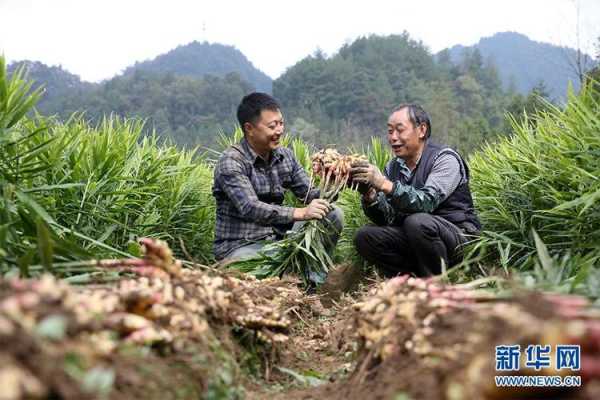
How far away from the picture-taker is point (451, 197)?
3.49m

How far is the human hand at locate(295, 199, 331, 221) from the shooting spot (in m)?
3.37

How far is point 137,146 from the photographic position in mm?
4371

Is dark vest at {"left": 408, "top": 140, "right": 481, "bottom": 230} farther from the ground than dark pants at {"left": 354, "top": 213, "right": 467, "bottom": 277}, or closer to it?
farther from the ground

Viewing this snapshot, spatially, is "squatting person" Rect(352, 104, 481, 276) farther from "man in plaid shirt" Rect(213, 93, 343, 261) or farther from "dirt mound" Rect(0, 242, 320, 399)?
"dirt mound" Rect(0, 242, 320, 399)

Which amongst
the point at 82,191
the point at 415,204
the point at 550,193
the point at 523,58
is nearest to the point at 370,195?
the point at 415,204

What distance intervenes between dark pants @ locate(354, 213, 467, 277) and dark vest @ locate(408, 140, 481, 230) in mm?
90

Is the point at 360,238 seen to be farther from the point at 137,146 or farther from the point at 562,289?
the point at 562,289

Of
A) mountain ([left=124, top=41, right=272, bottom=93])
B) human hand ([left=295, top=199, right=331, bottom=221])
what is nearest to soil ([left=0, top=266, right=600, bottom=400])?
human hand ([left=295, top=199, right=331, bottom=221])

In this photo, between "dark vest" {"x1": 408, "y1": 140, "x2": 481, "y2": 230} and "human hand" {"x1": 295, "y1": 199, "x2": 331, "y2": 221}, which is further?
"dark vest" {"x1": 408, "y1": 140, "x2": 481, "y2": 230}

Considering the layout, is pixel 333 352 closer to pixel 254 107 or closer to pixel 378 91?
pixel 254 107

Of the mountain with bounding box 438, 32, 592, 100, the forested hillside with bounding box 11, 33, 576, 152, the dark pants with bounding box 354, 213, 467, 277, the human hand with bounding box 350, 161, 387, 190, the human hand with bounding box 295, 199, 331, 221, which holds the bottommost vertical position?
the dark pants with bounding box 354, 213, 467, 277

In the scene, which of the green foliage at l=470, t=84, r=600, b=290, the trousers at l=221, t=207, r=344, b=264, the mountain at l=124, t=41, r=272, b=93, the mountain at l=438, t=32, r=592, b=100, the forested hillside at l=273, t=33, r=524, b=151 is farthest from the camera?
the mountain at l=438, t=32, r=592, b=100

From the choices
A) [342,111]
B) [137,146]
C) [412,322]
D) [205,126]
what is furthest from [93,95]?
[412,322]

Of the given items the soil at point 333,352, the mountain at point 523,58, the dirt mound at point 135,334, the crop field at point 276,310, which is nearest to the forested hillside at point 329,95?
the crop field at point 276,310
